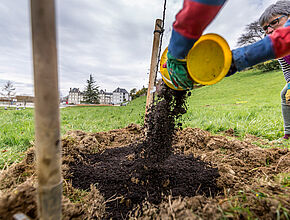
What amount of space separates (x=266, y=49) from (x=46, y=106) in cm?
134

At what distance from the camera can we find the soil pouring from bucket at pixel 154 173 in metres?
1.55

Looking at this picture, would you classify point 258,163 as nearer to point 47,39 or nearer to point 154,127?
point 154,127

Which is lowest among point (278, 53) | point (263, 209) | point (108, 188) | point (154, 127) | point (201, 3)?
point (108, 188)

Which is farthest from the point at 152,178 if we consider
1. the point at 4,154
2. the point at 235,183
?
the point at 4,154

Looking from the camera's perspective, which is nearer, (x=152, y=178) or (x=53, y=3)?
(x=53, y=3)

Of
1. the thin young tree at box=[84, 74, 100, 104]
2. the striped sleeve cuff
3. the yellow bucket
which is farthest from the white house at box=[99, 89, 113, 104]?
the striped sleeve cuff

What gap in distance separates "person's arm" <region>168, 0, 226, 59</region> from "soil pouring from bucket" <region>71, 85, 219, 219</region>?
28.0 inches

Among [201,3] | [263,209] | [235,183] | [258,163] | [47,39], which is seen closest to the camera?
[47,39]

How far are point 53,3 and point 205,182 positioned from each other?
1816mm

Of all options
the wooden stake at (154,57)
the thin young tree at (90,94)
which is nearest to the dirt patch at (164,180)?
the wooden stake at (154,57)

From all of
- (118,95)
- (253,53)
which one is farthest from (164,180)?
(118,95)

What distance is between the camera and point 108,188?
1.67 m

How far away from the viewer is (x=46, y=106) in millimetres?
700

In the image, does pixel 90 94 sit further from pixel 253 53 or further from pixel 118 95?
pixel 253 53
